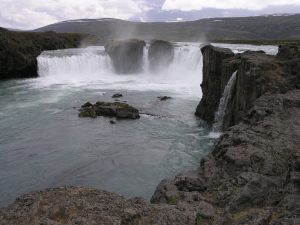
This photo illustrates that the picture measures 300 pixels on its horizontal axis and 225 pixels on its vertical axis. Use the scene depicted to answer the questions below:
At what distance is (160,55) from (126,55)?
6875 millimetres

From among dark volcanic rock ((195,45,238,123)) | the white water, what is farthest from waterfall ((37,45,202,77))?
dark volcanic rock ((195,45,238,123))

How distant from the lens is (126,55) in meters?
53.6

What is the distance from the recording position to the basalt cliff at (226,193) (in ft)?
18.0

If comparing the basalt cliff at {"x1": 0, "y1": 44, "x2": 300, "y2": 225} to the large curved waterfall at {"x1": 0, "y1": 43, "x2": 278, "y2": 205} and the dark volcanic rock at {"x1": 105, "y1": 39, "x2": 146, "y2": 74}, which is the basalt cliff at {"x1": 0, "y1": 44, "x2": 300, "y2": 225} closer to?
the large curved waterfall at {"x1": 0, "y1": 43, "x2": 278, "y2": 205}

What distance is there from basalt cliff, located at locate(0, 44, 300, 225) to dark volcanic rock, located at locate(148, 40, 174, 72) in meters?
39.6

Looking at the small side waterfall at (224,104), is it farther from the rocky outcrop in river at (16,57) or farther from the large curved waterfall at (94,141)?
the rocky outcrop in river at (16,57)

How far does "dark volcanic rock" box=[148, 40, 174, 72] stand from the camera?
167 feet

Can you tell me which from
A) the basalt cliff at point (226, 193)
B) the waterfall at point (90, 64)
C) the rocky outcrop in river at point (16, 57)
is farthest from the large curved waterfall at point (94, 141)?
the waterfall at point (90, 64)

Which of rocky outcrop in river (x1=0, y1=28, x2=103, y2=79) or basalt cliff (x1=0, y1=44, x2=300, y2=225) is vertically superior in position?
rocky outcrop in river (x1=0, y1=28, x2=103, y2=79)

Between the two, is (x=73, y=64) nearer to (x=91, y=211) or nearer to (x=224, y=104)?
(x=224, y=104)

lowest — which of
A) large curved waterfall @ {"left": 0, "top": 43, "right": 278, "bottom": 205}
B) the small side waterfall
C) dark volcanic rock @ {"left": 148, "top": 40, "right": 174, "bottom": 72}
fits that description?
large curved waterfall @ {"left": 0, "top": 43, "right": 278, "bottom": 205}

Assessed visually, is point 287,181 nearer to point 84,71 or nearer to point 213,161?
point 213,161

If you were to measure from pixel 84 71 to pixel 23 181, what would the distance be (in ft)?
128

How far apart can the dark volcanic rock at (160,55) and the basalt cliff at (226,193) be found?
39.6 m
